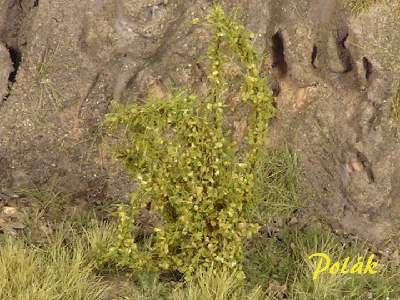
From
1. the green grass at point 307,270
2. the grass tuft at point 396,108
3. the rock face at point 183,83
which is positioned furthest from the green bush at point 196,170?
the grass tuft at point 396,108

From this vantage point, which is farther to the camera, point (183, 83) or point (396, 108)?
point (396, 108)

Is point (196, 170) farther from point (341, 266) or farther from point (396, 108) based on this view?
point (396, 108)

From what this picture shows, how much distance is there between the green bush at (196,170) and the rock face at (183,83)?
110 centimetres

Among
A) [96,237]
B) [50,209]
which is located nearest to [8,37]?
[50,209]

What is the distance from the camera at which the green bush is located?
4466mm

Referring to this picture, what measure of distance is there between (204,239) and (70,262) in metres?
0.87

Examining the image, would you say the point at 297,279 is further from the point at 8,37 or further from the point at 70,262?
the point at 8,37

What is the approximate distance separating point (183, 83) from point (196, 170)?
1.21 m

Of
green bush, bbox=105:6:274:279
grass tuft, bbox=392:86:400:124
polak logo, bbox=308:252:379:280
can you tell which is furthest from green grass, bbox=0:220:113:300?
Answer: grass tuft, bbox=392:86:400:124

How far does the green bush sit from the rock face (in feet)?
3.60

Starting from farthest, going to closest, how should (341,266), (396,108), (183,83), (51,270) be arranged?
(396,108), (183,83), (341,266), (51,270)

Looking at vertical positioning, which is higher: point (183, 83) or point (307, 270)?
point (183, 83)

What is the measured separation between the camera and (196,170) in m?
4.64

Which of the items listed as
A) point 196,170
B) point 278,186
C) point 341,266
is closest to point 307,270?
point 341,266
